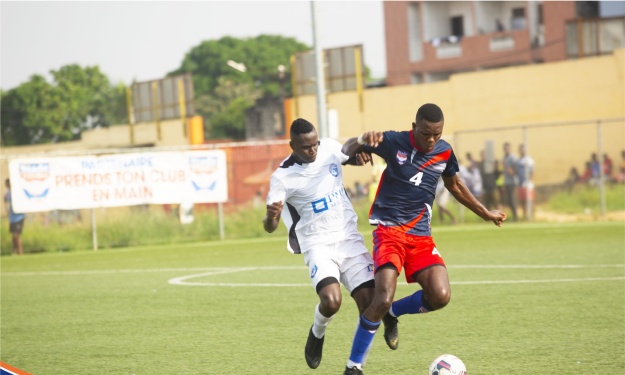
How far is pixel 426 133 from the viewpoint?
7883mm

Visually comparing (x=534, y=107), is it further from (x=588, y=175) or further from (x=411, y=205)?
(x=411, y=205)

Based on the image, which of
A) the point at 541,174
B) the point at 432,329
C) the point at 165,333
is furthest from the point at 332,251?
the point at 541,174

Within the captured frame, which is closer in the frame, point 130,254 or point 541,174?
point 130,254

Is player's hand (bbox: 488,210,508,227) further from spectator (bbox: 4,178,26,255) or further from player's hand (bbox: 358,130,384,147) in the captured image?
spectator (bbox: 4,178,26,255)

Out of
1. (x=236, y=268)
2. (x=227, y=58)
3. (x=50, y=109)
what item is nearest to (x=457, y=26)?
(x=236, y=268)

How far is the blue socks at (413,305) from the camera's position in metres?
8.16

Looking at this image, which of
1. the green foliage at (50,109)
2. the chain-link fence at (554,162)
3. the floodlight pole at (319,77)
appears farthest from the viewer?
the green foliage at (50,109)

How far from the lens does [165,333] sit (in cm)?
1055

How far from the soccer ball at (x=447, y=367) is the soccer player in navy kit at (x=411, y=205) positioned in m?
0.75

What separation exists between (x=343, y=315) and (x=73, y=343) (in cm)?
320

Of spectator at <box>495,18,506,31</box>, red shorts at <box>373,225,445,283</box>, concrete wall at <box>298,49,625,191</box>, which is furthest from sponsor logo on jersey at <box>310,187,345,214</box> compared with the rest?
spectator at <box>495,18,506,31</box>

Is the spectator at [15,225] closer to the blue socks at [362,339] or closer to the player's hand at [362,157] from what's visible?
the player's hand at [362,157]

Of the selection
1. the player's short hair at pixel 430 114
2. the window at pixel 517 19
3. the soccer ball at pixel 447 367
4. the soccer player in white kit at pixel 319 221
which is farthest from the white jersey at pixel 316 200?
the window at pixel 517 19

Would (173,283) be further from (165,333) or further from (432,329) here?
(432,329)
